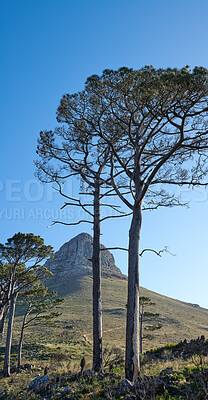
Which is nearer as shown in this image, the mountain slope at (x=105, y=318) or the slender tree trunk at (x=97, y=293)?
the slender tree trunk at (x=97, y=293)

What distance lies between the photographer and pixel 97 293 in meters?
9.58

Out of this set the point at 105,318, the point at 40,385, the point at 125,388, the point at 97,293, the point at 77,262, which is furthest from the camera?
the point at 77,262

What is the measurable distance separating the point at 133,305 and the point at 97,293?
286 cm

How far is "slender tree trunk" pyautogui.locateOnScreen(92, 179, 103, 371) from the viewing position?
8703mm

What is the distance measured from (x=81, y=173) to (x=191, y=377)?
743 cm

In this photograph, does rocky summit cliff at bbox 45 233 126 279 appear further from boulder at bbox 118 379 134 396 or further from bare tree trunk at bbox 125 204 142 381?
boulder at bbox 118 379 134 396

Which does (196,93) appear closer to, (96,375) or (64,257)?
(96,375)

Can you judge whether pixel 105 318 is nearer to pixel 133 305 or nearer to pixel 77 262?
pixel 133 305

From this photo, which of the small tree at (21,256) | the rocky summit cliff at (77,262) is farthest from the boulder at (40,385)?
the rocky summit cliff at (77,262)

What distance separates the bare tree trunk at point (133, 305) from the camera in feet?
21.2

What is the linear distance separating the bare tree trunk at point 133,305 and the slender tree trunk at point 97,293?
2493 millimetres

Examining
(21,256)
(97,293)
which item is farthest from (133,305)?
(21,256)

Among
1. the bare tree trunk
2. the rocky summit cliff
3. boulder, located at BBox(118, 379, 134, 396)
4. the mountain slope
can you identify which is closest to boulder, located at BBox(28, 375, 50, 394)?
the bare tree trunk

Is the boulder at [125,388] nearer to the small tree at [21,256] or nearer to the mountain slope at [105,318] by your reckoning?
the mountain slope at [105,318]
